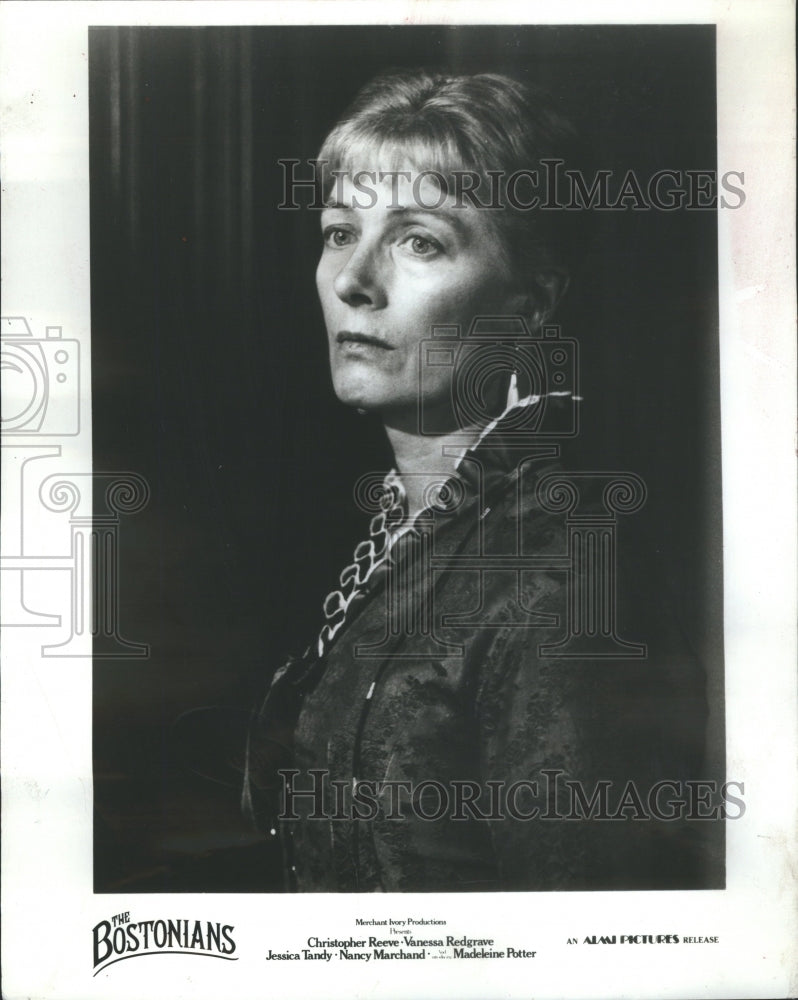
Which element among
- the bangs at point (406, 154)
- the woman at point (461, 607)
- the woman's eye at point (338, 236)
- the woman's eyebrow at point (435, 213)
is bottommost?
the woman at point (461, 607)

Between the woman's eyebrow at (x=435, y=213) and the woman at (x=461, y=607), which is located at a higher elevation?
the woman's eyebrow at (x=435, y=213)

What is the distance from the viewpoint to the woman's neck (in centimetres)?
142

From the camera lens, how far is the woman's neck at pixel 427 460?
4.66 ft

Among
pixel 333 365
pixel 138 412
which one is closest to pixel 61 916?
pixel 138 412

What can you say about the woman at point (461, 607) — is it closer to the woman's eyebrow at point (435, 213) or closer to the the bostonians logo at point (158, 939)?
the woman's eyebrow at point (435, 213)

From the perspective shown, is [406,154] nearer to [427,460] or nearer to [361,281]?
[361,281]

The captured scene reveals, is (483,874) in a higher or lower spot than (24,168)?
lower

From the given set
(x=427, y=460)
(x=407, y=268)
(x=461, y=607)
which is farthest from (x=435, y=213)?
(x=461, y=607)

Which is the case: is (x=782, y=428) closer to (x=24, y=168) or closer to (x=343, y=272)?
(x=343, y=272)

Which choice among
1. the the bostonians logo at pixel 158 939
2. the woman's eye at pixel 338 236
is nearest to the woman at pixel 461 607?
the woman's eye at pixel 338 236

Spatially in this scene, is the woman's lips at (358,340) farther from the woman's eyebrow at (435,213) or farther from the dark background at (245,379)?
the woman's eyebrow at (435,213)

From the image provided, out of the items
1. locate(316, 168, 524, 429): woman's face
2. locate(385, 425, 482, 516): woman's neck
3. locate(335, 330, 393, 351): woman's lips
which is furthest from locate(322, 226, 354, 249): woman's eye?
locate(385, 425, 482, 516): woman's neck

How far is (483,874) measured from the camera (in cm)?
140

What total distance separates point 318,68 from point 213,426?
2.05 feet
